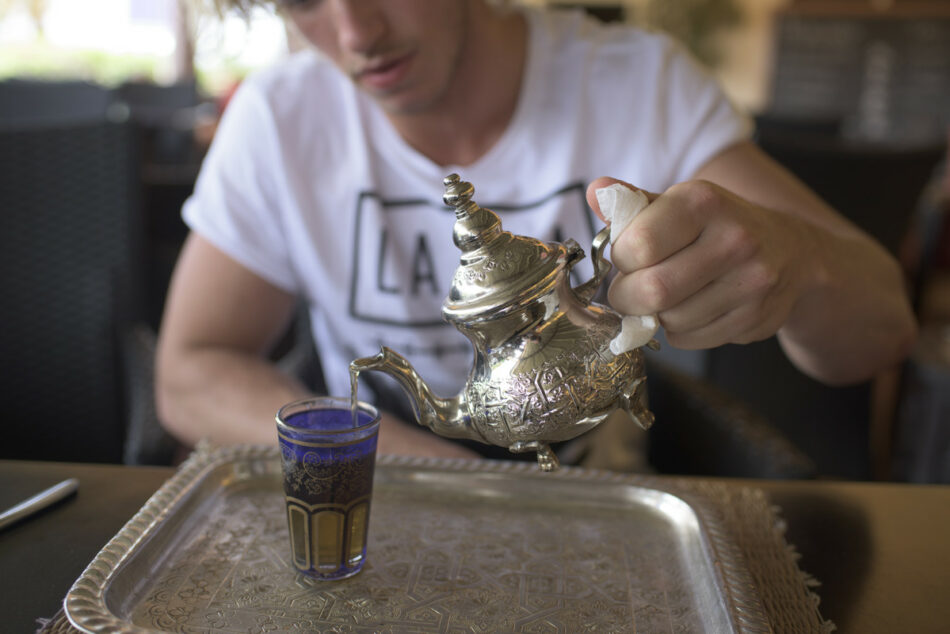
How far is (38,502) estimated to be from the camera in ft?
2.18

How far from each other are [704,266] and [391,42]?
1.76 feet

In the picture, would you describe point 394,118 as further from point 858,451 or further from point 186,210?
point 858,451

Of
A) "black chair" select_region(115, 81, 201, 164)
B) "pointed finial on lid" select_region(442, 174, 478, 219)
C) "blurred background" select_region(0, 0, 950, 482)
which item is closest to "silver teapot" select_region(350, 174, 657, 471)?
"pointed finial on lid" select_region(442, 174, 478, 219)

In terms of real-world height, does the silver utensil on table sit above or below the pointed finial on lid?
below

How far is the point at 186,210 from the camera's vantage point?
3.60ft

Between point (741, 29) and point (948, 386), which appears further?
point (741, 29)

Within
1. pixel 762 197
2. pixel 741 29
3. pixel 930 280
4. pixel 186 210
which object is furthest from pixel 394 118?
pixel 741 29

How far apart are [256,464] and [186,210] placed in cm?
50

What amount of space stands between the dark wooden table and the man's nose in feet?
1.67

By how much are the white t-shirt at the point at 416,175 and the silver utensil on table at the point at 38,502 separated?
45 centimetres

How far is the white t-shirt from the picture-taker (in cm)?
108

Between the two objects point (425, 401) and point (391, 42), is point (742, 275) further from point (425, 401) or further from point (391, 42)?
point (391, 42)

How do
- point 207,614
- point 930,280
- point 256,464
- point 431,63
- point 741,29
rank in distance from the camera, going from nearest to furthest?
point 207,614 → point 256,464 → point 431,63 → point 930,280 → point 741,29

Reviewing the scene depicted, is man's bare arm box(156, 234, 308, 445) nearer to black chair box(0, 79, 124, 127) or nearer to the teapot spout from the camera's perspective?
the teapot spout
